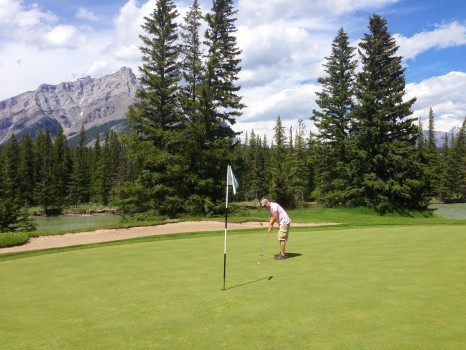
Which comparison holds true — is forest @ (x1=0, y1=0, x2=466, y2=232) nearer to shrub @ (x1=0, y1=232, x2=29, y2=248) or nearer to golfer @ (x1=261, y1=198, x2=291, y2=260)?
shrub @ (x1=0, y1=232, x2=29, y2=248)

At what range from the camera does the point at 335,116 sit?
1896 inches

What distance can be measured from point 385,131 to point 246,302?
39.1m

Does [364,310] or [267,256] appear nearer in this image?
[364,310]

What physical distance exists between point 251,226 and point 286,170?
51537 mm

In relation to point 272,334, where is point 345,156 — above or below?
above

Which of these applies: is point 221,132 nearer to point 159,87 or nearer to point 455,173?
point 159,87

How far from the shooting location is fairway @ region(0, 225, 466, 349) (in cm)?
567

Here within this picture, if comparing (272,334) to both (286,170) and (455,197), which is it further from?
(455,197)

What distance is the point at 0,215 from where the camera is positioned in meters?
33.6

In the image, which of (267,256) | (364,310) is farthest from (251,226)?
(364,310)

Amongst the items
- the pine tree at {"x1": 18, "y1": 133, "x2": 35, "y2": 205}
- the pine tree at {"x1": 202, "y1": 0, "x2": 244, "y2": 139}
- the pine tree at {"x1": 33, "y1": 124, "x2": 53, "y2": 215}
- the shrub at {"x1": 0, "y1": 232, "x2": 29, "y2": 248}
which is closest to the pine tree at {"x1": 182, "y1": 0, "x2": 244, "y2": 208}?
the pine tree at {"x1": 202, "y1": 0, "x2": 244, "y2": 139}

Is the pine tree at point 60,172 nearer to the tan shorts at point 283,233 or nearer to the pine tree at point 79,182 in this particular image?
the pine tree at point 79,182

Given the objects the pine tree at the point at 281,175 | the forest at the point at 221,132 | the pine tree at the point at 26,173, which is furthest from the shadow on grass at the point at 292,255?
the pine tree at the point at 26,173

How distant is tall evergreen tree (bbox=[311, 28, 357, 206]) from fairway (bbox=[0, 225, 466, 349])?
33673 millimetres
